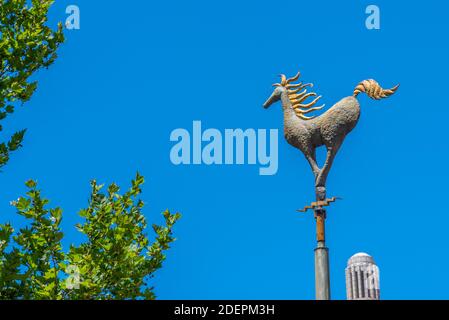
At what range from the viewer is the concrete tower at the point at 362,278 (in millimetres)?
19016

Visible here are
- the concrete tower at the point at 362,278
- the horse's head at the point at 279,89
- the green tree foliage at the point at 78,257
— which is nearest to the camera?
the green tree foliage at the point at 78,257

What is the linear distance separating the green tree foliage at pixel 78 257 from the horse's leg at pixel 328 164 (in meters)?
3.65

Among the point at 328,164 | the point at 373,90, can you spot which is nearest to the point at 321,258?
the point at 328,164

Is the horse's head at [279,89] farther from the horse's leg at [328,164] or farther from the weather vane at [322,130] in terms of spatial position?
the horse's leg at [328,164]

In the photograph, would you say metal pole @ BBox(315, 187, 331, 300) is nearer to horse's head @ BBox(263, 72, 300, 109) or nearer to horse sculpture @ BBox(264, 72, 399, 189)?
horse sculpture @ BBox(264, 72, 399, 189)

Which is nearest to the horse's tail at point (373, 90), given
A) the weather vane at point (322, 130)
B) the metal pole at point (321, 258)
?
the weather vane at point (322, 130)

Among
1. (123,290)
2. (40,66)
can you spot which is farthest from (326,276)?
(40,66)

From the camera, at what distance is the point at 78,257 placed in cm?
1184

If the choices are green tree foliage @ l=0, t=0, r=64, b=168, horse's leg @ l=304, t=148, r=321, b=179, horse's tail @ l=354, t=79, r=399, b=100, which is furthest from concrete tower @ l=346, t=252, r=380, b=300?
green tree foliage @ l=0, t=0, r=64, b=168

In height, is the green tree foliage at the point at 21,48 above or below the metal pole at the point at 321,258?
above

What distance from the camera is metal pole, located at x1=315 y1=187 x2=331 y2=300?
13148 mm

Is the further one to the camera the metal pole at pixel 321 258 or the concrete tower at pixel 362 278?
the concrete tower at pixel 362 278

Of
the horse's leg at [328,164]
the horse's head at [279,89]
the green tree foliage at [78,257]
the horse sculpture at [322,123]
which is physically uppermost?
the horse's head at [279,89]
